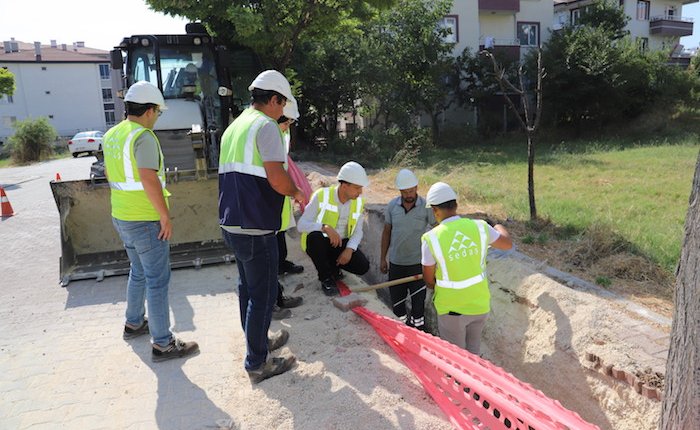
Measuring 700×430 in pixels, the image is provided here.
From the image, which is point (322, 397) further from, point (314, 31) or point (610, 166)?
point (610, 166)

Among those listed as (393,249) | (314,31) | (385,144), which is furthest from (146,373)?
(385,144)

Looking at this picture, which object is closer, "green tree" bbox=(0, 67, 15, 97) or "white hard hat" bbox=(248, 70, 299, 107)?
"white hard hat" bbox=(248, 70, 299, 107)

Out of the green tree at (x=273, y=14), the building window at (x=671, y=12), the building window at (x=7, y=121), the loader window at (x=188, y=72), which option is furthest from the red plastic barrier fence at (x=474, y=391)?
the building window at (x=7, y=121)

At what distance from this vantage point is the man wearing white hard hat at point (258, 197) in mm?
3039

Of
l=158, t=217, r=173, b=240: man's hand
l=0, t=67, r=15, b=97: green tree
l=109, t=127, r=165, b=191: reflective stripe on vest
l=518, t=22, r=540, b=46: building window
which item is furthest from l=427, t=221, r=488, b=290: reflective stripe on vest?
l=518, t=22, r=540, b=46: building window

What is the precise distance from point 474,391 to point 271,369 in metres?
1.35

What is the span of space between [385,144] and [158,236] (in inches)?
576

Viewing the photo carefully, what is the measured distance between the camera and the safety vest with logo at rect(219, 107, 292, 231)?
3.05 m

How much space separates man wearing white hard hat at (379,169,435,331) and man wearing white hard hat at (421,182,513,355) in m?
1.08

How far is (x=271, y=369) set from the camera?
3.38m

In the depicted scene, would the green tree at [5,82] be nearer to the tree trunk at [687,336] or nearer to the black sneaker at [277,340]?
the black sneaker at [277,340]

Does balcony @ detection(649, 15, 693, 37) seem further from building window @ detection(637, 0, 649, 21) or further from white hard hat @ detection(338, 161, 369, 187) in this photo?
white hard hat @ detection(338, 161, 369, 187)

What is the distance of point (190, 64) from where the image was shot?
7828 millimetres

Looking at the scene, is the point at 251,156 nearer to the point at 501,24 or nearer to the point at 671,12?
the point at 501,24
